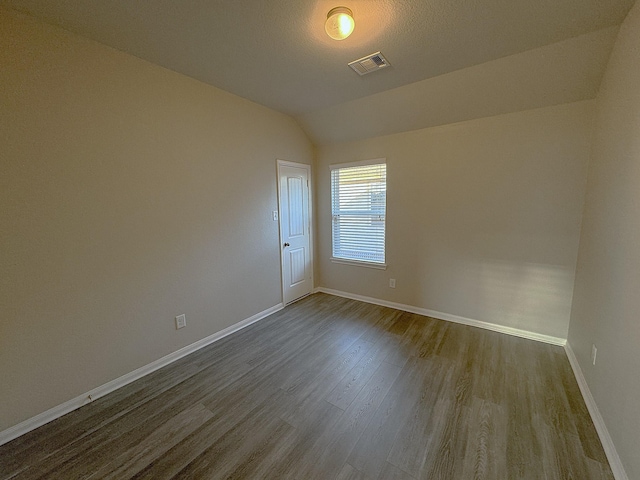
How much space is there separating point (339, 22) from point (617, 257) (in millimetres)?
2358

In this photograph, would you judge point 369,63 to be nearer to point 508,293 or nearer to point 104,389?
point 508,293

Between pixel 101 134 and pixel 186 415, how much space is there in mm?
2244

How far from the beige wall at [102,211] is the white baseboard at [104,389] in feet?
0.17

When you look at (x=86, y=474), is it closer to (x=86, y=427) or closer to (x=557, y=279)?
(x=86, y=427)

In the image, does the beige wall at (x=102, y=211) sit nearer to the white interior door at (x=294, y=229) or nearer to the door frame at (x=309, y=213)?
the door frame at (x=309, y=213)

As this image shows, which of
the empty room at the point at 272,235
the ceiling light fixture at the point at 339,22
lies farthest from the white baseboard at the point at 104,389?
the ceiling light fixture at the point at 339,22

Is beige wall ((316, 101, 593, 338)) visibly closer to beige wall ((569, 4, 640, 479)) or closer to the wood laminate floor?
beige wall ((569, 4, 640, 479))

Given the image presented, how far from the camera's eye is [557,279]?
A: 8.48ft

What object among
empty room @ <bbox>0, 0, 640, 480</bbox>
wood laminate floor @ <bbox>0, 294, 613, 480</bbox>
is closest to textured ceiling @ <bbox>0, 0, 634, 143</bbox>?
empty room @ <bbox>0, 0, 640, 480</bbox>

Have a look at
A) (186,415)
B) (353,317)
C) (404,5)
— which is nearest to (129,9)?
(404,5)

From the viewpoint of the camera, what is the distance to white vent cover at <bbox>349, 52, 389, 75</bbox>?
2162 mm

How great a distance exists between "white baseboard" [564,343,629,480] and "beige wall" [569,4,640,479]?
0.05 metres

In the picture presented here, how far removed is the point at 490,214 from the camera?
286 centimetres

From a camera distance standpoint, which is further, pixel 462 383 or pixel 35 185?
pixel 462 383
